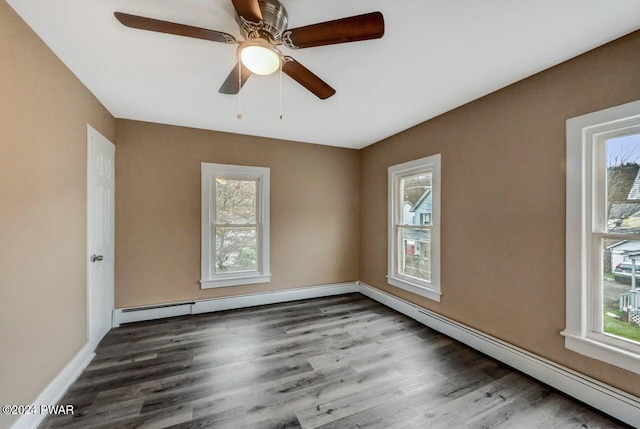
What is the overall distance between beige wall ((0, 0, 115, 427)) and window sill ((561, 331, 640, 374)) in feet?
11.5

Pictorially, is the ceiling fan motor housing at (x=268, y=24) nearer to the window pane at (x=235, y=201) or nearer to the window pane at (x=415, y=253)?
the window pane at (x=235, y=201)

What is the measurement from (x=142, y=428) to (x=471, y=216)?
308 centimetres

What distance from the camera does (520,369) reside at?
2.16m

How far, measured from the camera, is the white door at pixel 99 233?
7.76 ft

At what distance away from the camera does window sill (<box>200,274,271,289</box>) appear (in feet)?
11.2

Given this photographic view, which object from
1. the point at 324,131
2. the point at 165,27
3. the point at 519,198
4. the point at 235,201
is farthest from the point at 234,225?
the point at 519,198

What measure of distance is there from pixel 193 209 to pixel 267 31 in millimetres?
2561

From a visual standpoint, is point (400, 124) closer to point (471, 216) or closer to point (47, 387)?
point (471, 216)

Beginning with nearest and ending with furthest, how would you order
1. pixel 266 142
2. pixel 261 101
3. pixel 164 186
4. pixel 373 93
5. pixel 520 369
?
1. pixel 520 369
2. pixel 373 93
3. pixel 261 101
4. pixel 164 186
5. pixel 266 142

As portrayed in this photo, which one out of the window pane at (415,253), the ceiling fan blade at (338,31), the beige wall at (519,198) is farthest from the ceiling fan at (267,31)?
the window pane at (415,253)

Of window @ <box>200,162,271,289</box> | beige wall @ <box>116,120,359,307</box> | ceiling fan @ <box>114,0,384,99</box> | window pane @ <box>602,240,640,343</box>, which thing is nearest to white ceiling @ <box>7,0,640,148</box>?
ceiling fan @ <box>114,0,384,99</box>

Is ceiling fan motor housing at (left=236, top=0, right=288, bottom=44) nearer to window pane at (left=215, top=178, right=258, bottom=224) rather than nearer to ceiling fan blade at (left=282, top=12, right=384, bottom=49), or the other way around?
ceiling fan blade at (left=282, top=12, right=384, bottom=49)

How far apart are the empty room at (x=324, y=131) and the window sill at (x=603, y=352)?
0.01 meters

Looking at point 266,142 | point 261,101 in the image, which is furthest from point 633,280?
point 266,142
